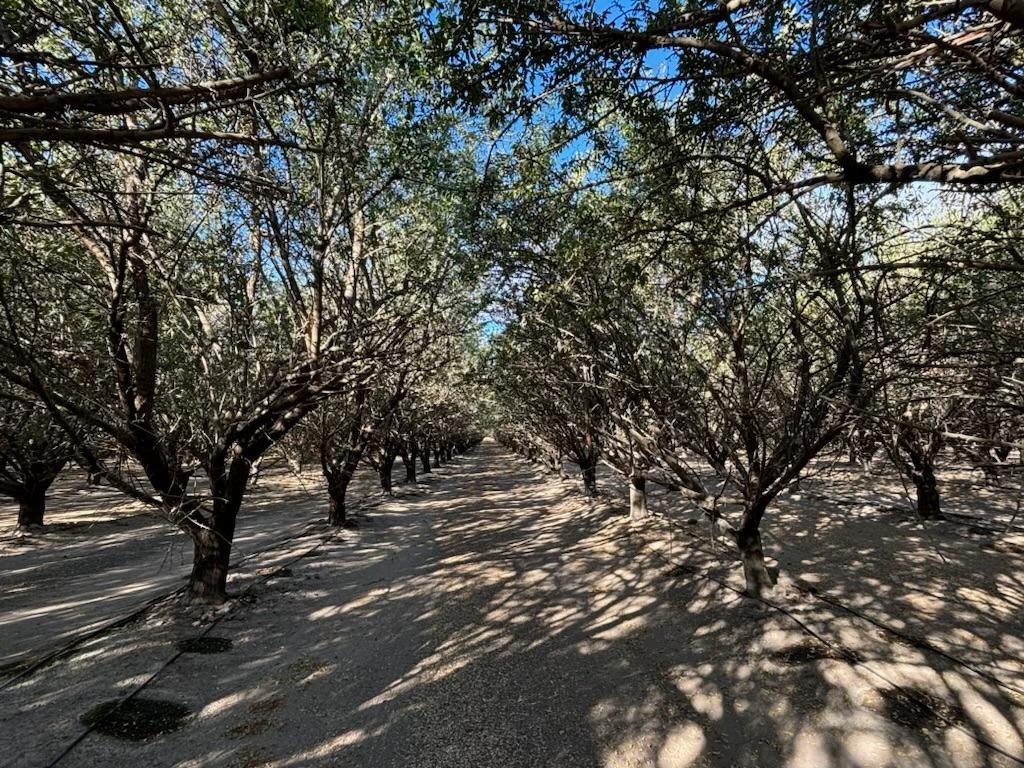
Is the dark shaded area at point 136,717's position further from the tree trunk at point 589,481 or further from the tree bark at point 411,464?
the tree bark at point 411,464

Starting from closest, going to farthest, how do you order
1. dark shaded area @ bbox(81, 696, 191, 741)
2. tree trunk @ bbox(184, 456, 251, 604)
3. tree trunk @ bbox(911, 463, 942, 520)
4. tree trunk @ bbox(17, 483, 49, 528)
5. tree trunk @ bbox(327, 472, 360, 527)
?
dark shaded area @ bbox(81, 696, 191, 741), tree trunk @ bbox(184, 456, 251, 604), tree trunk @ bbox(911, 463, 942, 520), tree trunk @ bbox(17, 483, 49, 528), tree trunk @ bbox(327, 472, 360, 527)

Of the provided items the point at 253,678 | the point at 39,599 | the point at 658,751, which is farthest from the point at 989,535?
the point at 39,599

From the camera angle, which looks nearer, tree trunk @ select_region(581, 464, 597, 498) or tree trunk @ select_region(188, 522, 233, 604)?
tree trunk @ select_region(188, 522, 233, 604)

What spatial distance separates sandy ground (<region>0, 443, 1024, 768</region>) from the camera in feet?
15.3

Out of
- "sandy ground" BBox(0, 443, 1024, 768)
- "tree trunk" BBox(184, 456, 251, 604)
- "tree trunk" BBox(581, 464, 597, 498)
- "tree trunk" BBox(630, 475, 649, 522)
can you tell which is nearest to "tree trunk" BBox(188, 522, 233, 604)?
"tree trunk" BBox(184, 456, 251, 604)

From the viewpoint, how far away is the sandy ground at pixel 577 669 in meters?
4.65

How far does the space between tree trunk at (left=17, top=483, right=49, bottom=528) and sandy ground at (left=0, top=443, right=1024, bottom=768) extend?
8242mm

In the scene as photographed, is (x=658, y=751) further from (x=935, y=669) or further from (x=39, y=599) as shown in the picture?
(x=39, y=599)

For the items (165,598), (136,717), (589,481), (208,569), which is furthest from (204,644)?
(589,481)

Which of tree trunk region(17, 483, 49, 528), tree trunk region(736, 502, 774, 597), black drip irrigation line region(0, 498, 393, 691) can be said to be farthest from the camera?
tree trunk region(17, 483, 49, 528)

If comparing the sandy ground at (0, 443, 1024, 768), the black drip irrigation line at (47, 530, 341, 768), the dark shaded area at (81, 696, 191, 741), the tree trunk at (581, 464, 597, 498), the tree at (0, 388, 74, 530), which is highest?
the tree at (0, 388, 74, 530)

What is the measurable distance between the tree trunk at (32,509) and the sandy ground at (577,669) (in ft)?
27.0

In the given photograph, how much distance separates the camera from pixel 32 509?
1578cm

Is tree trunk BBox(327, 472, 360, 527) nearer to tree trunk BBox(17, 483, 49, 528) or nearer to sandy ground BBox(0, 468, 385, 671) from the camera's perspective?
sandy ground BBox(0, 468, 385, 671)
